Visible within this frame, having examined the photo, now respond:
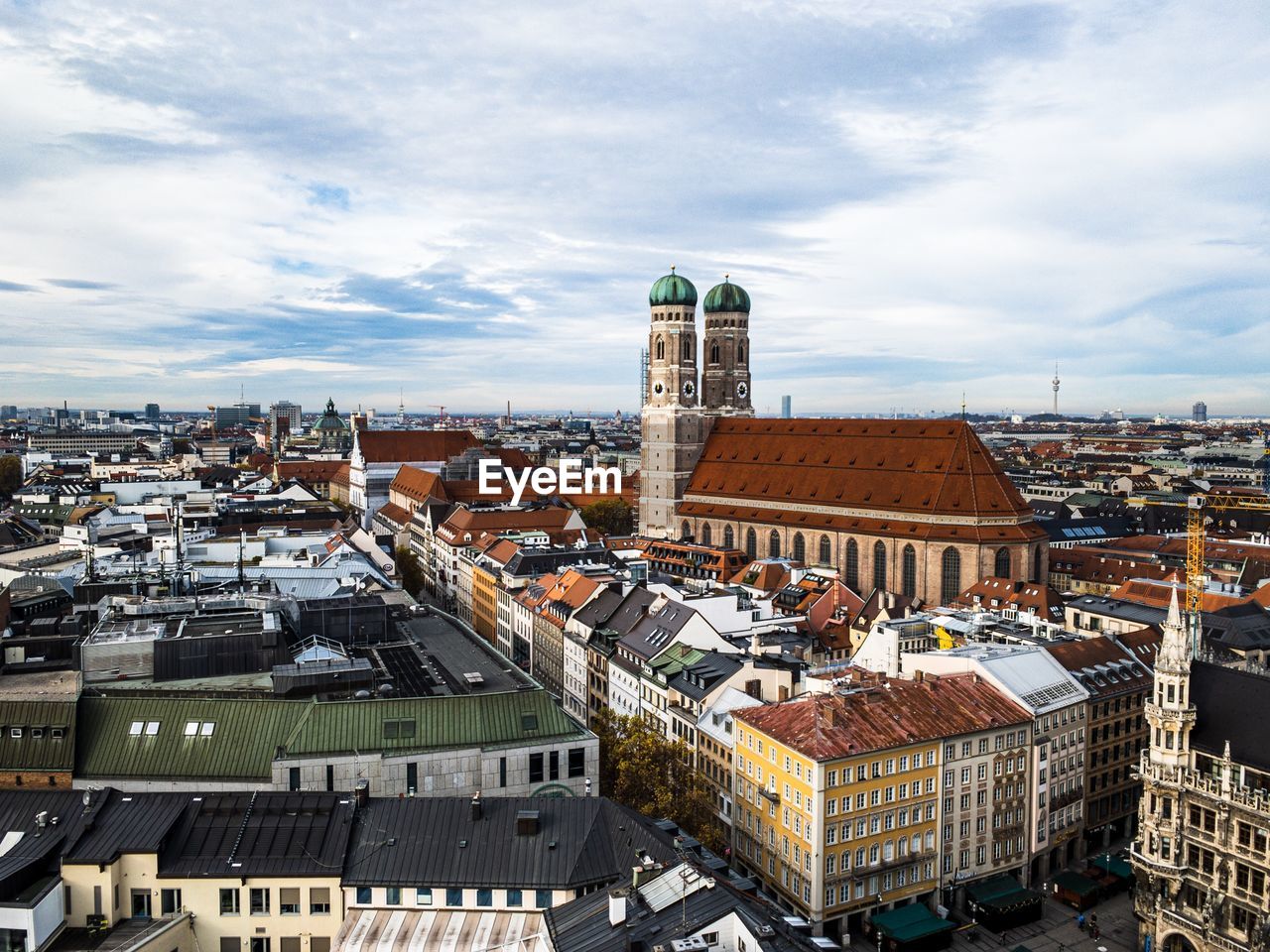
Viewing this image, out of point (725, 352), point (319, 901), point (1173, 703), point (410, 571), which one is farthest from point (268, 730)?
point (725, 352)

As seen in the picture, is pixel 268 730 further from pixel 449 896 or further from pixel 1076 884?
pixel 1076 884

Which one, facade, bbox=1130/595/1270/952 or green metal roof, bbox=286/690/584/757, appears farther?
facade, bbox=1130/595/1270/952

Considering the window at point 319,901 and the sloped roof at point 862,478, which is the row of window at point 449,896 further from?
the sloped roof at point 862,478

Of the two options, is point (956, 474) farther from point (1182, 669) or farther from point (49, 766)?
point (49, 766)

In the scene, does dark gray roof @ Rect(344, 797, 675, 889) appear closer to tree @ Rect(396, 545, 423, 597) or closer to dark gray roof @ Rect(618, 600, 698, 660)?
dark gray roof @ Rect(618, 600, 698, 660)

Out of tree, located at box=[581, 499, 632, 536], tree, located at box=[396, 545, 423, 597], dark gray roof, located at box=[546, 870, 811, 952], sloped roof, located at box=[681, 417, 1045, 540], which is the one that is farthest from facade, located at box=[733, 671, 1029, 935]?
tree, located at box=[581, 499, 632, 536]
